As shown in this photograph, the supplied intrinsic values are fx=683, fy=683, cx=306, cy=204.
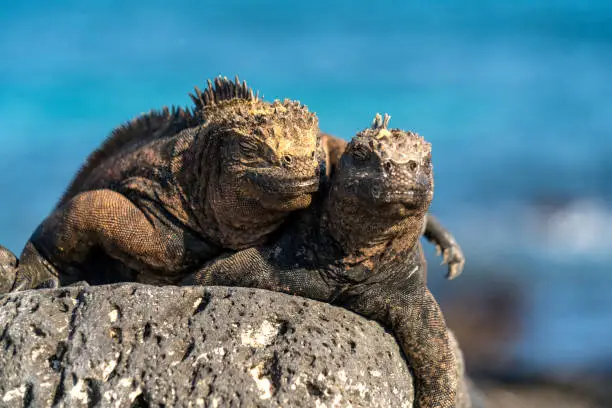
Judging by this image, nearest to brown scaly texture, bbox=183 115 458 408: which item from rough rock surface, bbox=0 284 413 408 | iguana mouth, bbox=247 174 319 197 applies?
iguana mouth, bbox=247 174 319 197

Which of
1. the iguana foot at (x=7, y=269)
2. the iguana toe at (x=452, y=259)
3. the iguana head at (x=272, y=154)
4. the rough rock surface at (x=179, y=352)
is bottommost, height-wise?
the rough rock surface at (x=179, y=352)

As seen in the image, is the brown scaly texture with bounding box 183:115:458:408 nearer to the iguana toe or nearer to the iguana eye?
the iguana eye

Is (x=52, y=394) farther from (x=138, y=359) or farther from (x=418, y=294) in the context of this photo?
(x=418, y=294)

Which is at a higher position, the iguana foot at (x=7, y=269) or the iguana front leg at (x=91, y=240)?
the iguana front leg at (x=91, y=240)

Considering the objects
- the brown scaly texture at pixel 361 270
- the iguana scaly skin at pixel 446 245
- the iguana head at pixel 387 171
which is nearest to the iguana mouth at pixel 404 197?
the iguana head at pixel 387 171

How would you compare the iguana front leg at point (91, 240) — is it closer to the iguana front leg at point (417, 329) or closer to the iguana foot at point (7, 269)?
the iguana foot at point (7, 269)

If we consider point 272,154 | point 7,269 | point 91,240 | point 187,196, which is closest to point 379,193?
point 272,154

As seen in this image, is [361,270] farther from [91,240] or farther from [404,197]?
[91,240]

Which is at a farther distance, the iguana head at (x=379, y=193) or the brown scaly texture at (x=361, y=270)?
the brown scaly texture at (x=361, y=270)
